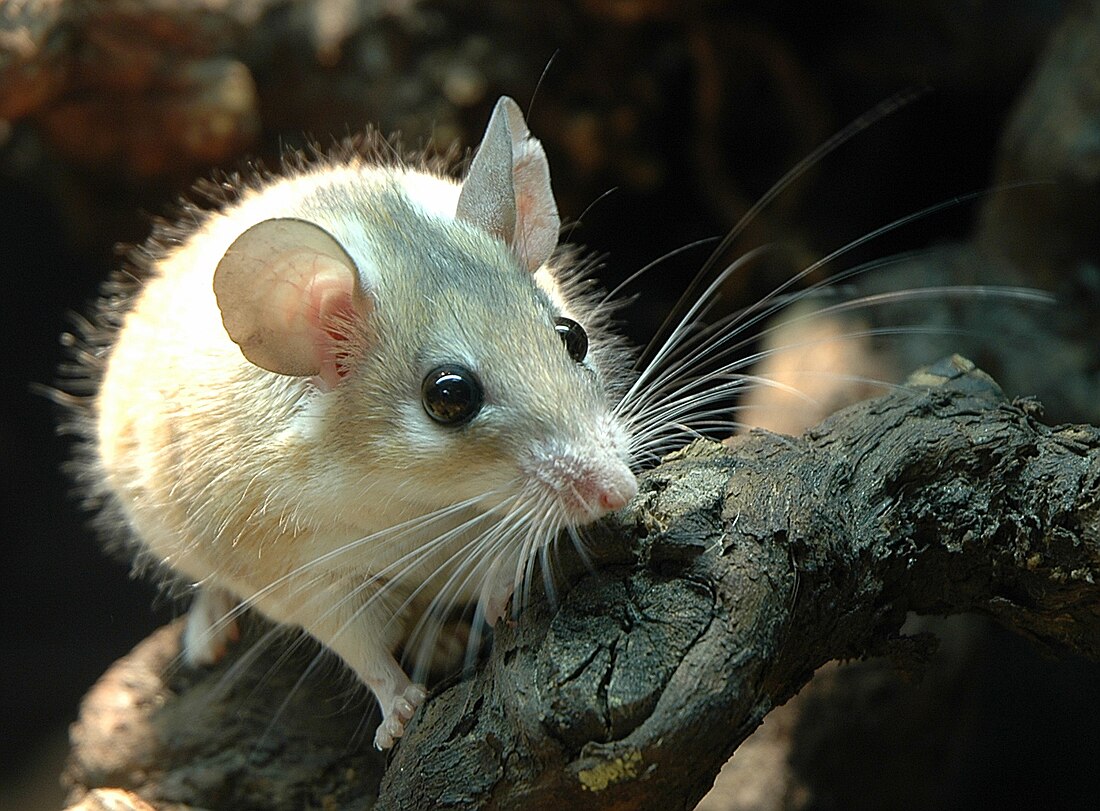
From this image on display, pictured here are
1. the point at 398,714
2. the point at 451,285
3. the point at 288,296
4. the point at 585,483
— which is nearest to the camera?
the point at 585,483

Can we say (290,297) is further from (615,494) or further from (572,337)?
(615,494)

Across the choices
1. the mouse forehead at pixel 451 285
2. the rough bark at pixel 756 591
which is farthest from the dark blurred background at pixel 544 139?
the mouse forehead at pixel 451 285

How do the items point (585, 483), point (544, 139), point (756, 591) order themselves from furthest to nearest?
point (544, 139) → point (585, 483) → point (756, 591)

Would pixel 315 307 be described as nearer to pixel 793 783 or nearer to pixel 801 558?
pixel 801 558

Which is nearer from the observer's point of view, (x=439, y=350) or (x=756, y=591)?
(x=756, y=591)

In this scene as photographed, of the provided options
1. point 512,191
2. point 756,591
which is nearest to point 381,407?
point 512,191

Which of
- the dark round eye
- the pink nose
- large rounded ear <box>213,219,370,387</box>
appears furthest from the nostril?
large rounded ear <box>213,219,370,387</box>

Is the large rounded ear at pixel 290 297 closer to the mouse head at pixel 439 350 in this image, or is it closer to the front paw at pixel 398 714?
the mouse head at pixel 439 350

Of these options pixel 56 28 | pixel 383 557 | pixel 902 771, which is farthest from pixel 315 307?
pixel 902 771
